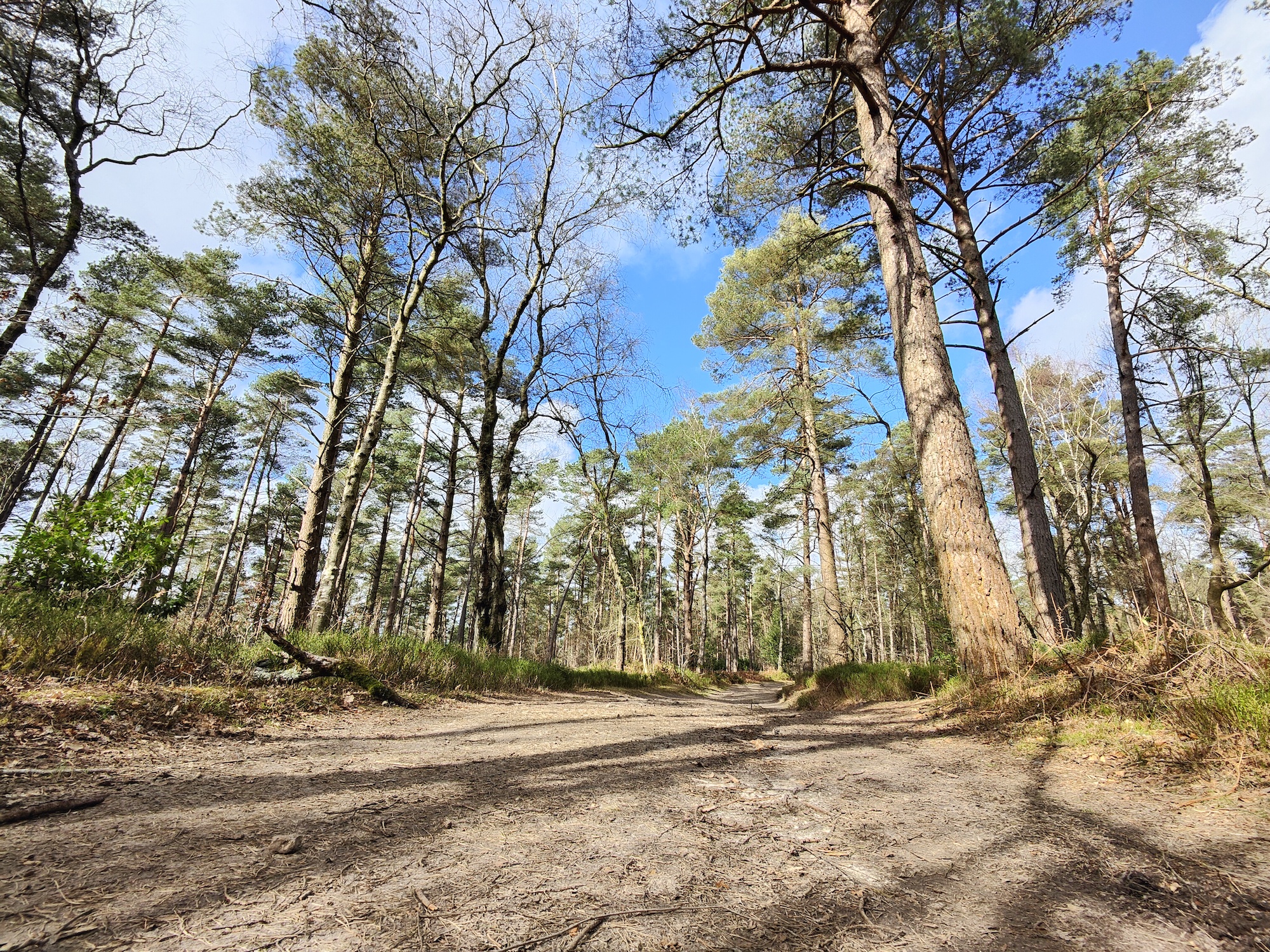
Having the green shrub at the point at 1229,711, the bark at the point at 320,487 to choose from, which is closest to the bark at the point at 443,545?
the bark at the point at 320,487

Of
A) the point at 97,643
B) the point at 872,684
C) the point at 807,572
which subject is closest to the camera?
the point at 97,643

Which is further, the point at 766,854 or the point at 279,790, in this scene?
the point at 279,790

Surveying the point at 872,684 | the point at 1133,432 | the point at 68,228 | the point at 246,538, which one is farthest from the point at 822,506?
the point at 246,538

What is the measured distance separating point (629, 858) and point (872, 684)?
645 centimetres

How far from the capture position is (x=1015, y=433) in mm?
6672

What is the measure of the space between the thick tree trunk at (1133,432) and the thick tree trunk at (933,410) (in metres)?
7.43

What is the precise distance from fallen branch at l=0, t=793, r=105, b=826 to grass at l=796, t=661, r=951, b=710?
6901mm

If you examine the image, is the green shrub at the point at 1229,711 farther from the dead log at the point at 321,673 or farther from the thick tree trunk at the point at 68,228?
the thick tree trunk at the point at 68,228

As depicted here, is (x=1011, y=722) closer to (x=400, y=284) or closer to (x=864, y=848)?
(x=864, y=848)

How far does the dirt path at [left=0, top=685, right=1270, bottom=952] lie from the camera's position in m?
1.06

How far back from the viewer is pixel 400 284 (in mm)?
10531

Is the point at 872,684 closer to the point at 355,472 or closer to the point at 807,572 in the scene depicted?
the point at 355,472

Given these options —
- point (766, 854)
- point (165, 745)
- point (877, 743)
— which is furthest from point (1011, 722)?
point (165, 745)

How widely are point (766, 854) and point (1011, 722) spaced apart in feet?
9.52
